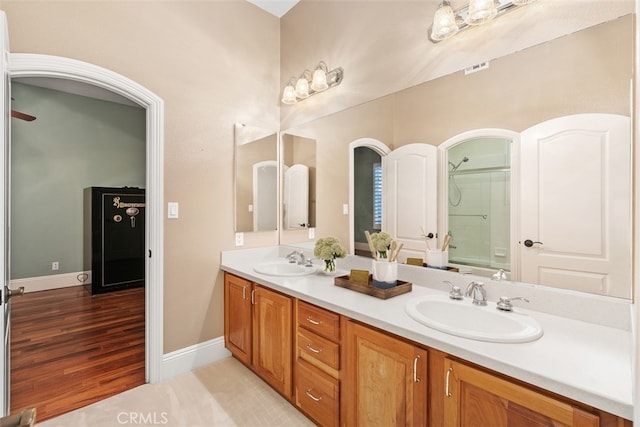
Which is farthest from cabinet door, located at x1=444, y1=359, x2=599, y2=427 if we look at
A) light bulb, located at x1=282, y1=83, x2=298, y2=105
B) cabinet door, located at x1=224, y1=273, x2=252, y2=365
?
light bulb, located at x1=282, y1=83, x2=298, y2=105

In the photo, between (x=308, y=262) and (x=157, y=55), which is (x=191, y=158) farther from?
(x=308, y=262)

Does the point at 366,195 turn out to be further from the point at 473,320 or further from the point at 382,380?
the point at 382,380

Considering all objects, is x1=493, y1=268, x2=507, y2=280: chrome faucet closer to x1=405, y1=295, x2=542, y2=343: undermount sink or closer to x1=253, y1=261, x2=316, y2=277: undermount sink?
x1=405, y1=295, x2=542, y2=343: undermount sink

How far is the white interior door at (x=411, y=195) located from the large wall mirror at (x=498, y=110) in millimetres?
44

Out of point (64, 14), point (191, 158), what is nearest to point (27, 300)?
point (191, 158)

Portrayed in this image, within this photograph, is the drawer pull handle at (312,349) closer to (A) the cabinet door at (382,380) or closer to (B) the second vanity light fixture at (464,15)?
(A) the cabinet door at (382,380)

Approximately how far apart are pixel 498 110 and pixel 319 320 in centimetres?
137

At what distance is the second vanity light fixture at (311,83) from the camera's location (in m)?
2.37

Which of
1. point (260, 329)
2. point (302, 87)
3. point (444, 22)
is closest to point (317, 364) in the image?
point (260, 329)

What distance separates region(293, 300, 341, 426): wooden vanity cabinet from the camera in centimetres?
150

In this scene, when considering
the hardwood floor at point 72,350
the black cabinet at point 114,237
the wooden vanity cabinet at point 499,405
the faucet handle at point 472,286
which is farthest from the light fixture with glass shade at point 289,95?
the black cabinet at point 114,237

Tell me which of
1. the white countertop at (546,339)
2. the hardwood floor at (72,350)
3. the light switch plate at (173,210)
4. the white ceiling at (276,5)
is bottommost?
the hardwood floor at (72,350)

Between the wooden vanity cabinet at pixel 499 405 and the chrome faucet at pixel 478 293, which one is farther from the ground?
the chrome faucet at pixel 478 293

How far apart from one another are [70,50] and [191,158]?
3.03 feet
